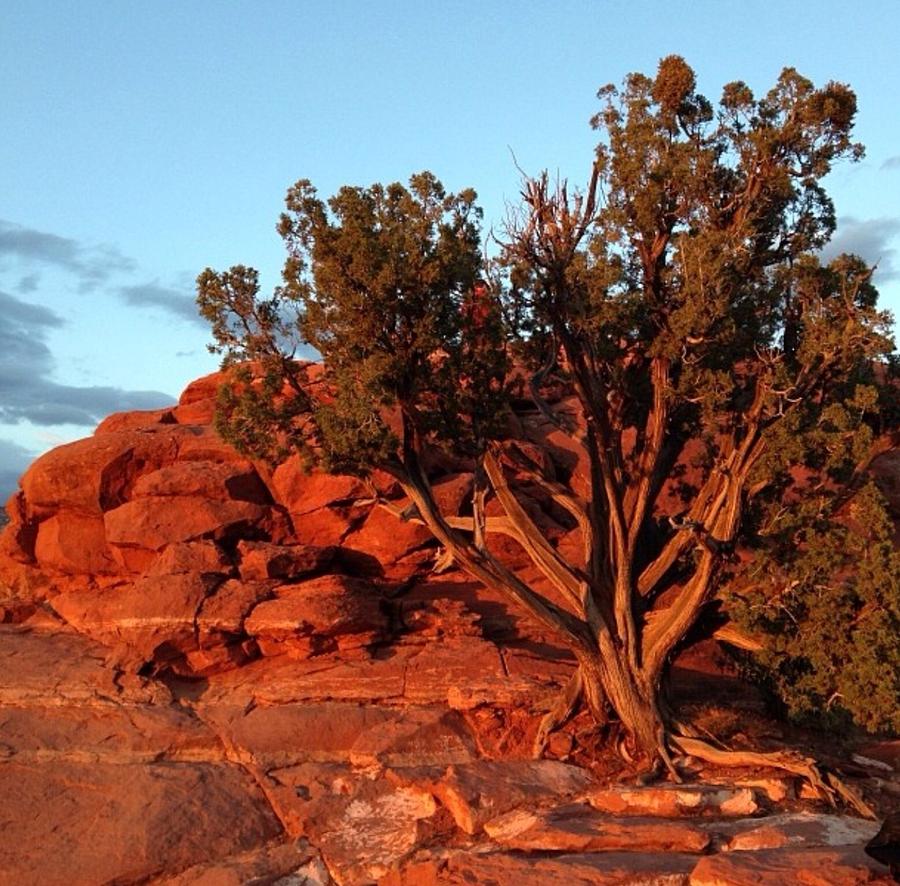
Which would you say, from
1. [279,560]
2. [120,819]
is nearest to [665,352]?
[279,560]

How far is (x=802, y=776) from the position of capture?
17.3 meters

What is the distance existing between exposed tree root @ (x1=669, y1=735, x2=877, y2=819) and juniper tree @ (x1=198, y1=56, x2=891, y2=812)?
0.38ft

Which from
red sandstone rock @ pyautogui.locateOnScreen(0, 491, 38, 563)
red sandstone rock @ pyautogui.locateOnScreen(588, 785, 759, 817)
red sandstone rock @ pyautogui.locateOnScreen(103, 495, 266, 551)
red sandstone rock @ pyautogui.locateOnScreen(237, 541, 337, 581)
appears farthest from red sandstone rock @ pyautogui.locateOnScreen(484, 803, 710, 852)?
red sandstone rock @ pyautogui.locateOnScreen(0, 491, 38, 563)

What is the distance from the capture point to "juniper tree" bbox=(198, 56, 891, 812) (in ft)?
62.8

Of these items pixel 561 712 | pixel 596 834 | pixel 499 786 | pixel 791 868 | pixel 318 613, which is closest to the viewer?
pixel 791 868

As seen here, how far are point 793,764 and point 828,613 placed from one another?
2911mm

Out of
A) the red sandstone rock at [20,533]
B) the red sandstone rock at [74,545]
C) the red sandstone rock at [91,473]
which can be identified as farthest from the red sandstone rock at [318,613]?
the red sandstone rock at [20,533]

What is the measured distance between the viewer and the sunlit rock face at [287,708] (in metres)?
15.1

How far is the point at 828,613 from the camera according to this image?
1853 cm

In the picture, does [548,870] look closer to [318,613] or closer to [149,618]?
[318,613]

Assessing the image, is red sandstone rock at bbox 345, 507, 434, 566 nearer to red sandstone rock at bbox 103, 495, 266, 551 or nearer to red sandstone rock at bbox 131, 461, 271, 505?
red sandstone rock at bbox 103, 495, 266, 551

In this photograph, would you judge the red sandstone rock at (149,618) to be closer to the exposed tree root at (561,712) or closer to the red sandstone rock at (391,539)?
the red sandstone rock at (391,539)

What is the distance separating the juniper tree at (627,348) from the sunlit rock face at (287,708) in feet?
6.84

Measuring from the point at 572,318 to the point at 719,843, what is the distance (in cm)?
1038
